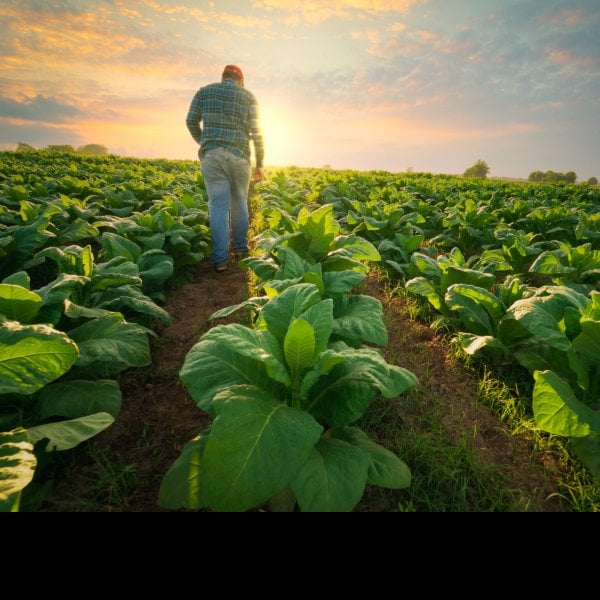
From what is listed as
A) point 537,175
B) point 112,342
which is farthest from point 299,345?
point 537,175

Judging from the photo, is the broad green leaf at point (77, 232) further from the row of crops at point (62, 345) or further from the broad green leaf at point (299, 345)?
the broad green leaf at point (299, 345)

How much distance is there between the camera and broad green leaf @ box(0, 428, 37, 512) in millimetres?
937

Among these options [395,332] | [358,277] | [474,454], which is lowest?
[474,454]

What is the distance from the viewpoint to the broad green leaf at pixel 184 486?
1.29 metres

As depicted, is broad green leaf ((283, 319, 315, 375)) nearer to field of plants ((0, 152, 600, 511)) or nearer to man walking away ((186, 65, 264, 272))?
field of plants ((0, 152, 600, 511))

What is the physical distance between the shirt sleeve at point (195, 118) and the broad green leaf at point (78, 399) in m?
3.90

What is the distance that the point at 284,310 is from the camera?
1649mm

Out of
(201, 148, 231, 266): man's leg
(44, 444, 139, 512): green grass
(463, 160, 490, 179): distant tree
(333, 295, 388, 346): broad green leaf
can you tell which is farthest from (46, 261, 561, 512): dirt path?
(463, 160, 490, 179): distant tree

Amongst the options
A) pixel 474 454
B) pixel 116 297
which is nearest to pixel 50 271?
pixel 116 297

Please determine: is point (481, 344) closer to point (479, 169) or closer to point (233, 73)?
point (233, 73)

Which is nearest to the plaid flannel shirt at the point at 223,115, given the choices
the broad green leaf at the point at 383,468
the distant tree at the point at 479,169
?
the broad green leaf at the point at 383,468
